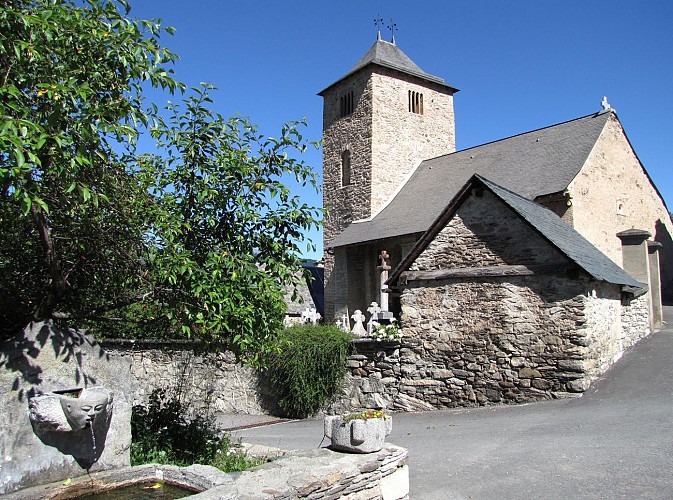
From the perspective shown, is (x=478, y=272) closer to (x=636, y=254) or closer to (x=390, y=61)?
(x=636, y=254)

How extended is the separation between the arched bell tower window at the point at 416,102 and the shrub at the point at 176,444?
2368 cm

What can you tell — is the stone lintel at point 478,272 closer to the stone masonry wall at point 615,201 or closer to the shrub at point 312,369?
the shrub at point 312,369

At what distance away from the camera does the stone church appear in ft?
31.2

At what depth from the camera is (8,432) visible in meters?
4.11

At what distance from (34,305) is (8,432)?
189 centimetres

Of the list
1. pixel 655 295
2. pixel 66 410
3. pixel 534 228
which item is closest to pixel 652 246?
pixel 655 295


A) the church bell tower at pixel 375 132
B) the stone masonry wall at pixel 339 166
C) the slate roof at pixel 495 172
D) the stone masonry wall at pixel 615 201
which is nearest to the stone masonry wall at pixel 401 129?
the church bell tower at pixel 375 132

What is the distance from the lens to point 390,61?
91.2ft

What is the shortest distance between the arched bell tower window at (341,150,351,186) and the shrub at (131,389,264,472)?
69.6 ft

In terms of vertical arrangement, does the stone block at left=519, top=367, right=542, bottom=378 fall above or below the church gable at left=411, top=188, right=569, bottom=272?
below

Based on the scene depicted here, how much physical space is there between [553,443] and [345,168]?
21639 millimetres

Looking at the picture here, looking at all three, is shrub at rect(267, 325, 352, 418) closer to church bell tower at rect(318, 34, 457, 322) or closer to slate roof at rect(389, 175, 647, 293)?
slate roof at rect(389, 175, 647, 293)

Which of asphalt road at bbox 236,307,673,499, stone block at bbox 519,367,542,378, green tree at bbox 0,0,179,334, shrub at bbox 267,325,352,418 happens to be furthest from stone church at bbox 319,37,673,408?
green tree at bbox 0,0,179,334

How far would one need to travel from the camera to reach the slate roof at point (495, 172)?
57.2 feet
